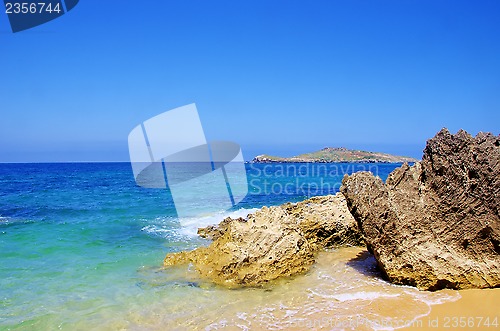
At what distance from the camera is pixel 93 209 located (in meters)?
19.4

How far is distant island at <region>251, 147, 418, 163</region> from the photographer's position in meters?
102

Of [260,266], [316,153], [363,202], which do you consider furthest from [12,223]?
[316,153]

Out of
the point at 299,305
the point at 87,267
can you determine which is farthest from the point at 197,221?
the point at 299,305

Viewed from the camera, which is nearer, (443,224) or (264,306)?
(264,306)

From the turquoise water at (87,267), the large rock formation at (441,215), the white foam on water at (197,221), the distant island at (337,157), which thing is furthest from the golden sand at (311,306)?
the distant island at (337,157)

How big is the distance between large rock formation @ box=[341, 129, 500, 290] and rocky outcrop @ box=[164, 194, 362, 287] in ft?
5.53

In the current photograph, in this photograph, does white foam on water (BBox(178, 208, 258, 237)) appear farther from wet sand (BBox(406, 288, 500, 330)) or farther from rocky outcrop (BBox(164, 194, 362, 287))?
wet sand (BBox(406, 288, 500, 330))

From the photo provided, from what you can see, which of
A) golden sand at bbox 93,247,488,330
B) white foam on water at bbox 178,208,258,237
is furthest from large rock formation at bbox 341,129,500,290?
white foam on water at bbox 178,208,258,237

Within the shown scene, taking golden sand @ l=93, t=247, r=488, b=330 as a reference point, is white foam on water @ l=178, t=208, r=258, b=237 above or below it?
below

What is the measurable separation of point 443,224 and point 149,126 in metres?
6.76

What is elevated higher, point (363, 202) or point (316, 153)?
point (363, 202)

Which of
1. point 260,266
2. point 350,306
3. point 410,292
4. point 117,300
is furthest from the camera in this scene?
point 260,266

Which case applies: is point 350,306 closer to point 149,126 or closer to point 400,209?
point 400,209

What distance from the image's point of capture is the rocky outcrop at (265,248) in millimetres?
7602
